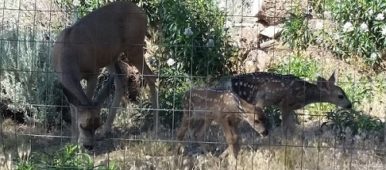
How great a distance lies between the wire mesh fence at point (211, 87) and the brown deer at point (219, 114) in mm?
17

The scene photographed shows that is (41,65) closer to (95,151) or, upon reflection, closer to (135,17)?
(135,17)

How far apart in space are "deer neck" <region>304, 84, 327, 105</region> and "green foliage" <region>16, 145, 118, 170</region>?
9.82ft

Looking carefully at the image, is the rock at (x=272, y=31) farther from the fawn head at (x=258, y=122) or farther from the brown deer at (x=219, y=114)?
the fawn head at (x=258, y=122)

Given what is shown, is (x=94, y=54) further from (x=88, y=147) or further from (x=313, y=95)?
(x=313, y=95)

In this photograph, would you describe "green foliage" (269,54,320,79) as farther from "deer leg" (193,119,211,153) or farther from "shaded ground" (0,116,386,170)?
"deer leg" (193,119,211,153)

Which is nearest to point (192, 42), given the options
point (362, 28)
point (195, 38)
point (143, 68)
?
point (195, 38)

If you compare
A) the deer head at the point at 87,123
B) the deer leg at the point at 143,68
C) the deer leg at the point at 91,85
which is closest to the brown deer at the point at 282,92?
the deer leg at the point at 143,68

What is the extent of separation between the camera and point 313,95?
1025 cm

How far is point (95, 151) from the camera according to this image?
9.41m

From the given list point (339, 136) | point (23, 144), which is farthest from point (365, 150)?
point (23, 144)

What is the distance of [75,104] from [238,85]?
1.97 meters

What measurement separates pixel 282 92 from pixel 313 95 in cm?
48

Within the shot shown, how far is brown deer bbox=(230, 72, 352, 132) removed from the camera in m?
9.98

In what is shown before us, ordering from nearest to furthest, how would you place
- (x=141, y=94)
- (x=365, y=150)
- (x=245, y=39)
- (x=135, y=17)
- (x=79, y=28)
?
1. (x=365, y=150)
2. (x=79, y=28)
3. (x=135, y=17)
4. (x=141, y=94)
5. (x=245, y=39)
